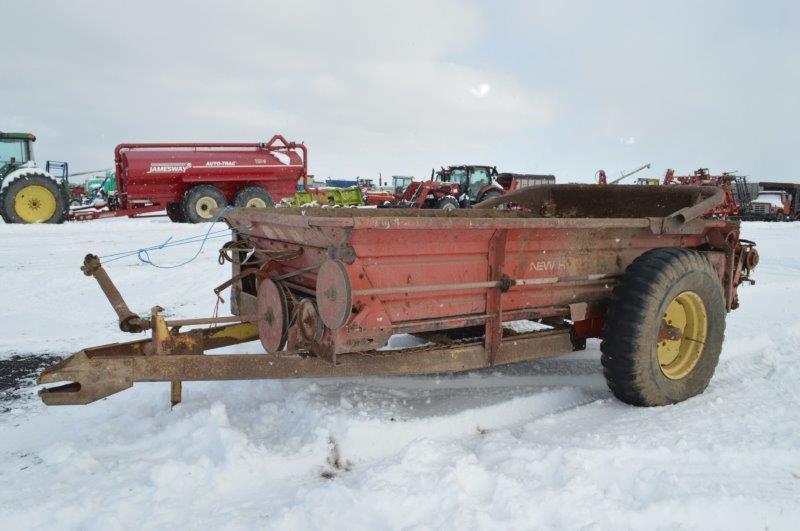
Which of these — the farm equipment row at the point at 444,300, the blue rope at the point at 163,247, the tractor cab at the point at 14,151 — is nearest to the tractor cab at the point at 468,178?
the blue rope at the point at 163,247

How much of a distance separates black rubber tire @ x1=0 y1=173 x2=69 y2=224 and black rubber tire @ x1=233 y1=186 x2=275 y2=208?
389 cm

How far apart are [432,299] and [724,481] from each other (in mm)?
1575

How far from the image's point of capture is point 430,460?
8.72 feet

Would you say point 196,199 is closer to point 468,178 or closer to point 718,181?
point 468,178

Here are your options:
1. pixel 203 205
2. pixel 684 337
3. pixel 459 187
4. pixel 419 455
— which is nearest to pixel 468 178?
pixel 459 187

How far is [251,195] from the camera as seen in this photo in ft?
47.4

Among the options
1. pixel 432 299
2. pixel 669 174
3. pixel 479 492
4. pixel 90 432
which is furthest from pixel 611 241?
pixel 669 174

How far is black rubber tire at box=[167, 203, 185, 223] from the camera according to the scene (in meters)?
14.8

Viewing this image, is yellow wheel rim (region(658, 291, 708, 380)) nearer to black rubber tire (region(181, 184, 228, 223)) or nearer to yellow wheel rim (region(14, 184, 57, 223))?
black rubber tire (region(181, 184, 228, 223))

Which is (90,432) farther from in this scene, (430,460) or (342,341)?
(430,460)

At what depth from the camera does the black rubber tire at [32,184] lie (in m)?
12.7

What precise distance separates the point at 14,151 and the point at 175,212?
4.17 m

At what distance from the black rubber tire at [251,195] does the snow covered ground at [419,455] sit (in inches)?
437

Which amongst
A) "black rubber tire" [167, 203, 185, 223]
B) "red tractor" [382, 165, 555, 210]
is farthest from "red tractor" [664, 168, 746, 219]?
"black rubber tire" [167, 203, 185, 223]
